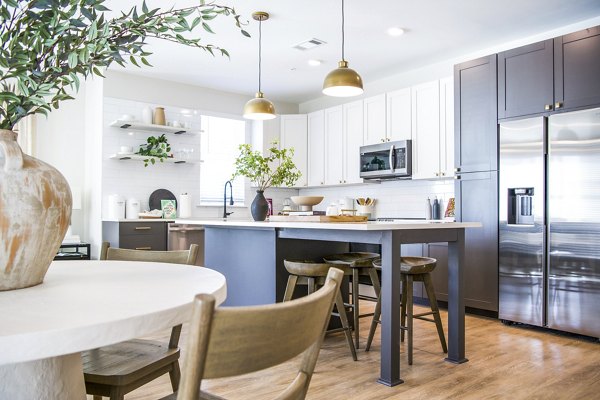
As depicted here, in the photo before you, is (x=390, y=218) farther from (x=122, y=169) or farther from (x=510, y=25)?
(x=122, y=169)

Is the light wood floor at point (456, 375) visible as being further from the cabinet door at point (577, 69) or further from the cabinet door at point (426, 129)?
the cabinet door at point (426, 129)

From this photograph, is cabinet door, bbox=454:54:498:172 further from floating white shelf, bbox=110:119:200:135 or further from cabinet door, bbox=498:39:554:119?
floating white shelf, bbox=110:119:200:135

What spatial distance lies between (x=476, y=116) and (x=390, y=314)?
8.30ft

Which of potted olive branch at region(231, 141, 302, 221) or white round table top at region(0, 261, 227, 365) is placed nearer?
white round table top at region(0, 261, 227, 365)

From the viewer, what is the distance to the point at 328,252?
12.3 ft

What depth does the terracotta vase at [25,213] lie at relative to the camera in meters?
1.04

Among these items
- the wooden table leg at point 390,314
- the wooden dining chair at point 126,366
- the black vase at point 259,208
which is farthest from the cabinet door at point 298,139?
the wooden dining chair at point 126,366

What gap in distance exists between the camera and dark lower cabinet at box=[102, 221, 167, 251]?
198 inches

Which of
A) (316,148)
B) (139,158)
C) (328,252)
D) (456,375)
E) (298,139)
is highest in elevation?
(298,139)

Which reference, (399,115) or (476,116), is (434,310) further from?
(399,115)

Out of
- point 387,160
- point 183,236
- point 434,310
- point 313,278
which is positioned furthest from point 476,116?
point 183,236

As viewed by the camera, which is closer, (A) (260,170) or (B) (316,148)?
(A) (260,170)

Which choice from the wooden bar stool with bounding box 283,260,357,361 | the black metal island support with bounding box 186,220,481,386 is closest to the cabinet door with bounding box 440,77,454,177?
the black metal island support with bounding box 186,220,481,386

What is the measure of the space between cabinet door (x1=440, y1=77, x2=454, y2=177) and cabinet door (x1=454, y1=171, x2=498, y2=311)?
52 cm
